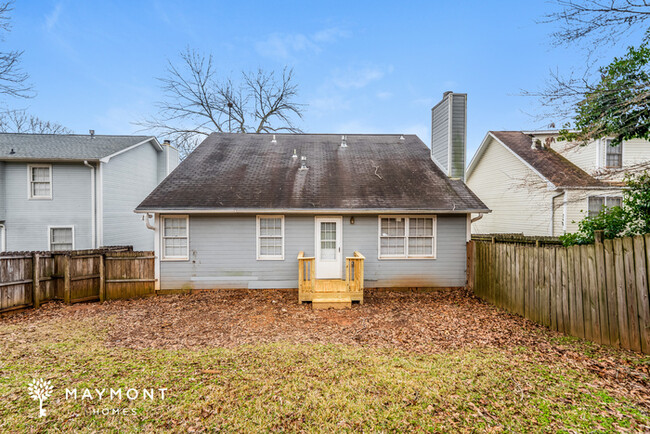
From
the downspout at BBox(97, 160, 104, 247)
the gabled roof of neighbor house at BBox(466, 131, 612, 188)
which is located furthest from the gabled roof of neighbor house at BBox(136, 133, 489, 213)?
the gabled roof of neighbor house at BBox(466, 131, 612, 188)

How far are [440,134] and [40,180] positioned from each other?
16523mm

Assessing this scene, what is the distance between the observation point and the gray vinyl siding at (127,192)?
39.8 feet

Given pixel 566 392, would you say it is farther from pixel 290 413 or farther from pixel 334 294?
pixel 334 294

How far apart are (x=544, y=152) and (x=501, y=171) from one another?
2.03 meters

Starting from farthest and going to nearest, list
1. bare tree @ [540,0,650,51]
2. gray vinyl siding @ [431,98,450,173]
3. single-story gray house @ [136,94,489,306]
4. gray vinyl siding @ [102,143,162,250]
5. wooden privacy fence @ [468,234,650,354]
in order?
gray vinyl siding @ [102,143,162,250]
gray vinyl siding @ [431,98,450,173]
single-story gray house @ [136,94,489,306]
bare tree @ [540,0,650,51]
wooden privacy fence @ [468,234,650,354]

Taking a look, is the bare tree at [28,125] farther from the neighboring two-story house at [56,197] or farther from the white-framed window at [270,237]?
the white-framed window at [270,237]

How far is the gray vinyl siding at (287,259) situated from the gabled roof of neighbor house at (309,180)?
20.8 inches

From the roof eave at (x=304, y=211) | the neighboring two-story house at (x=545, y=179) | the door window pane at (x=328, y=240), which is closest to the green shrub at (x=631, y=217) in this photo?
the roof eave at (x=304, y=211)

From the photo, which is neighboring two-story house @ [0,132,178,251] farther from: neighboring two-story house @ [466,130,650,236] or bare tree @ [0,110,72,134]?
neighboring two-story house @ [466,130,650,236]

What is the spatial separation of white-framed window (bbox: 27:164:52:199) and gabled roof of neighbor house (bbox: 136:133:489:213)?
246 inches

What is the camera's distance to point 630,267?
13.8 ft

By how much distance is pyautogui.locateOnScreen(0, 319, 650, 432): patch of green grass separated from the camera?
115 inches

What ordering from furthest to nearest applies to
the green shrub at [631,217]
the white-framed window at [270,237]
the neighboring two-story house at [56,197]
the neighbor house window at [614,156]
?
the neighbor house window at [614,156] < the neighboring two-story house at [56,197] < the white-framed window at [270,237] < the green shrub at [631,217]

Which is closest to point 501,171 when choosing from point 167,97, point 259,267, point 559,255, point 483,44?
point 483,44
